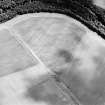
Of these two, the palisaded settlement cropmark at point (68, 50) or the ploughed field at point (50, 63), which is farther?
the palisaded settlement cropmark at point (68, 50)

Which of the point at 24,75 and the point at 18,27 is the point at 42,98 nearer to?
the point at 24,75

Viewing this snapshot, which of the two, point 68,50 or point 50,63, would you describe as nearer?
point 50,63

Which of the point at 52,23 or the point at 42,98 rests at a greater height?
the point at 52,23

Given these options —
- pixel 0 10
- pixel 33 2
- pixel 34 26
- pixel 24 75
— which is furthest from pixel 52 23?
pixel 24 75

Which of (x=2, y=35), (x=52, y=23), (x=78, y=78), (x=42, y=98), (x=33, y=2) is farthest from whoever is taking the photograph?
(x=33, y=2)

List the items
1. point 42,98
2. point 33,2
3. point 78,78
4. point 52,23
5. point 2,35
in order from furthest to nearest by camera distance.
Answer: point 33,2, point 52,23, point 2,35, point 78,78, point 42,98

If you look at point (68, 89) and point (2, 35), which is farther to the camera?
point (2, 35)

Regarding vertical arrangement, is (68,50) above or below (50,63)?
above

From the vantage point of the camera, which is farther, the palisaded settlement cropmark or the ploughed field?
the palisaded settlement cropmark
